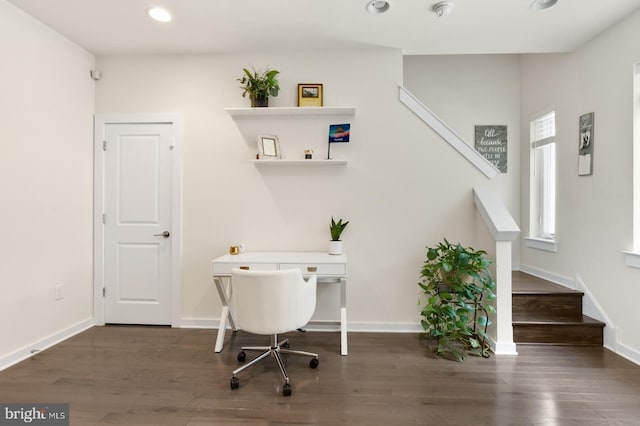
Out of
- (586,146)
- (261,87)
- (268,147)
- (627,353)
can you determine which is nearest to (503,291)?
(627,353)

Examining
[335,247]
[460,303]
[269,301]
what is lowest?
[460,303]

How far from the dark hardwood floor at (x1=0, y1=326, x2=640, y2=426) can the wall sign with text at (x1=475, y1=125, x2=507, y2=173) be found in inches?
91.9

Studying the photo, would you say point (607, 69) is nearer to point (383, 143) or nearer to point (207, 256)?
point (383, 143)

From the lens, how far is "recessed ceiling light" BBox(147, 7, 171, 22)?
265 cm

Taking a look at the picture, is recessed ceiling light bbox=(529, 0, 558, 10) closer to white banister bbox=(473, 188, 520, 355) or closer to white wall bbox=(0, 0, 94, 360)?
white banister bbox=(473, 188, 520, 355)

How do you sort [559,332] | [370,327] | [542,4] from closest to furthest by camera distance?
1. [542,4]
2. [559,332]
3. [370,327]

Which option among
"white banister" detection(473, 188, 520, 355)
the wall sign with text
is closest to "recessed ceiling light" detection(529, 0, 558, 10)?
"white banister" detection(473, 188, 520, 355)

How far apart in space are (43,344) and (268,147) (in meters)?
2.56

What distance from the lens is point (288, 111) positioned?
3.25 m

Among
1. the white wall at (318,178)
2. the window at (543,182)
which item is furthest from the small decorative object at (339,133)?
the window at (543,182)

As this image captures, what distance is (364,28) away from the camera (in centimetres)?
292

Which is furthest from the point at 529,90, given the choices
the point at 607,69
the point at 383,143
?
the point at 383,143

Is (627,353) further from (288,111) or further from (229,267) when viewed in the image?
(288,111)

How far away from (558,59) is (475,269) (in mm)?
2637
